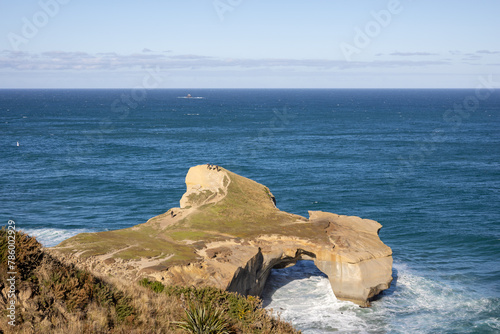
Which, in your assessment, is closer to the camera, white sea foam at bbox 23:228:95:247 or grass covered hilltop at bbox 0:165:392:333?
grass covered hilltop at bbox 0:165:392:333

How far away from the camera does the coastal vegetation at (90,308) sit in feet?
44.7

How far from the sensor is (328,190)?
6078cm

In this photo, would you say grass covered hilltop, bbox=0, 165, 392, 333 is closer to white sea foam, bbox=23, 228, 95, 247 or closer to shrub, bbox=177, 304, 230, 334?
shrub, bbox=177, 304, 230, 334

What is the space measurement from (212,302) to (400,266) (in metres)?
23.8

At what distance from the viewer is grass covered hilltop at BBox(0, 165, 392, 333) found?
15.2 metres

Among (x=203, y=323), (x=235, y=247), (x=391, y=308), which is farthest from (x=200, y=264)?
(x=391, y=308)

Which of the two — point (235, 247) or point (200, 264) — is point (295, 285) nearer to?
point (235, 247)

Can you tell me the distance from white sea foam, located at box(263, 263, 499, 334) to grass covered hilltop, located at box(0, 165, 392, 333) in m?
1.53

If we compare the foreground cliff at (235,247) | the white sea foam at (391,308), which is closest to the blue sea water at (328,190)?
the white sea foam at (391,308)

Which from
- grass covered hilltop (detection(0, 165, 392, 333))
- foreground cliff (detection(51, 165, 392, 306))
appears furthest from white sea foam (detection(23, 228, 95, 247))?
foreground cliff (detection(51, 165, 392, 306))

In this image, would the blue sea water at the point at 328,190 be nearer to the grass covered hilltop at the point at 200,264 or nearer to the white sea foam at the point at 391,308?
the white sea foam at the point at 391,308

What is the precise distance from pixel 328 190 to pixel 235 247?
32.7 metres

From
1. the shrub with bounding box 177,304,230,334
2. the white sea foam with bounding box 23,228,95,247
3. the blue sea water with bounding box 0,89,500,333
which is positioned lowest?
the white sea foam with bounding box 23,228,95,247

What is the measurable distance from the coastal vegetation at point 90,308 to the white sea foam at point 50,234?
28082 millimetres
